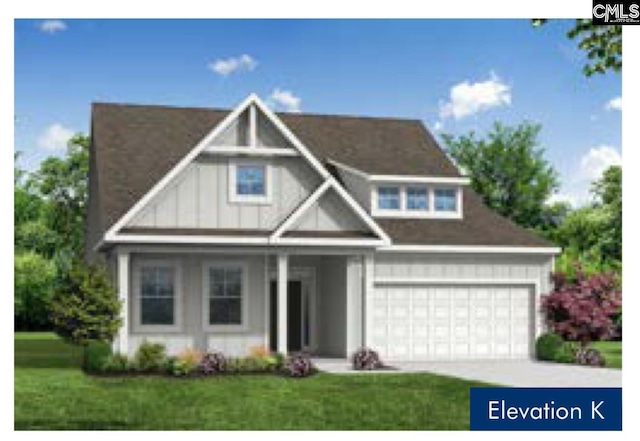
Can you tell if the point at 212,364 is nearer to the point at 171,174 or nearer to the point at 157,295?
the point at 157,295

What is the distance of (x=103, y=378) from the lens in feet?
83.7

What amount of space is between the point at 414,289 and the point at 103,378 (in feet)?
31.9

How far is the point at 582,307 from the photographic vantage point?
32250 millimetres

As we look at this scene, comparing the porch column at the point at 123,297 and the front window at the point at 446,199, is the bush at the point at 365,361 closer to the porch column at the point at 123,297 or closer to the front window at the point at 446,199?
the porch column at the point at 123,297

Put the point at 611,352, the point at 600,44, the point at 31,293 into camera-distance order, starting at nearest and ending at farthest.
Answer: the point at 600,44, the point at 611,352, the point at 31,293

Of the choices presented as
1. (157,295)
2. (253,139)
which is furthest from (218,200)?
(157,295)

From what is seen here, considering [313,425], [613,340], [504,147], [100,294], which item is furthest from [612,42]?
[504,147]

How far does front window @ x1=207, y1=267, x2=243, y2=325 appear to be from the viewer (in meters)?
29.5

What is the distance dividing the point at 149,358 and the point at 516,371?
9008 millimetres

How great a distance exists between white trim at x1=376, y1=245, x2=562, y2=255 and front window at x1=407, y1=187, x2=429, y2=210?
246 centimetres

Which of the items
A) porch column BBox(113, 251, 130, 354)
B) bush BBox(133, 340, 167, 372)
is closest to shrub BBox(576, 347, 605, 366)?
bush BBox(133, 340, 167, 372)

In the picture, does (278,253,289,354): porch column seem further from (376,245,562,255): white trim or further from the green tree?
the green tree

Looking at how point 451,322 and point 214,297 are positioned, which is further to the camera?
point 451,322

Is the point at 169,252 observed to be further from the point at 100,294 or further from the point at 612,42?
the point at 612,42
